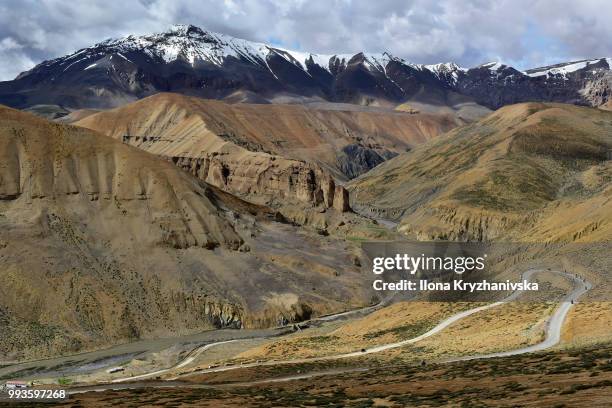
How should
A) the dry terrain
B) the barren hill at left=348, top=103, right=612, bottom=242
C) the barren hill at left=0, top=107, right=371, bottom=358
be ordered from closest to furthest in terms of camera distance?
the dry terrain
the barren hill at left=0, top=107, right=371, bottom=358
the barren hill at left=348, top=103, right=612, bottom=242

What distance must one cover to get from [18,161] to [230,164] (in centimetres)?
8796

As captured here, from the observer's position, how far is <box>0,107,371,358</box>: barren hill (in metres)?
76.8

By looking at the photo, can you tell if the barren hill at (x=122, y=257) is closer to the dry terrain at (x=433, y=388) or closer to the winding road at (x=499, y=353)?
the winding road at (x=499, y=353)

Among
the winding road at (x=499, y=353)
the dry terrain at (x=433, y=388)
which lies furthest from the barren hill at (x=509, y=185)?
the dry terrain at (x=433, y=388)

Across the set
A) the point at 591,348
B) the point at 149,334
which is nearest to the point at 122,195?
the point at 149,334

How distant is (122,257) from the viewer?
8675 centimetres

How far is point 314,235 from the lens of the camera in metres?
116

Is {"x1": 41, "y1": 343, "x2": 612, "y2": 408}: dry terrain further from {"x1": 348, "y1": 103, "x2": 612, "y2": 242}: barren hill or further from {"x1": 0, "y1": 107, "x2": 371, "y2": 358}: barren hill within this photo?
{"x1": 348, "y1": 103, "x2": 612, "y2": 242}: barren hill

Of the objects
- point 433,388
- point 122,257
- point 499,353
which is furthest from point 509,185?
point 433,388

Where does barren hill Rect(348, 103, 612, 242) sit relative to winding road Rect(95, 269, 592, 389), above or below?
above

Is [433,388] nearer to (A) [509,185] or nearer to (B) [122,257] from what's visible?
(B) [122,257]

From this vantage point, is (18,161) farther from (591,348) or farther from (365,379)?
(591,348)

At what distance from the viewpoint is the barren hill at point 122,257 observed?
252 feet

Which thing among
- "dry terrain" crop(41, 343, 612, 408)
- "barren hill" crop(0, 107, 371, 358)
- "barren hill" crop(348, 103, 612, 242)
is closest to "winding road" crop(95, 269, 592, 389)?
"dry terrain" crop(41, 343, 612, 408)
